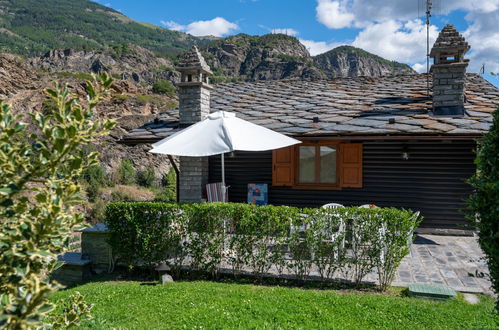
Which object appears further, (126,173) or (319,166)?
(126,173)

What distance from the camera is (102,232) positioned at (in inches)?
248

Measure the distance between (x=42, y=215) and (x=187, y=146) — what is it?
4.76m

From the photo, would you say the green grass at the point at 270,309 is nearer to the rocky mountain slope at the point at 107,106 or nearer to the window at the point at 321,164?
the window at the point at 321,164

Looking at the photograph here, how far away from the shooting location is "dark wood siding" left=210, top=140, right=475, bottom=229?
864 cm

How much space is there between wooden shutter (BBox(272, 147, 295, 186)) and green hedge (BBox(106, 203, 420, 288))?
3.99m

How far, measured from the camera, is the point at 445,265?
6.33m

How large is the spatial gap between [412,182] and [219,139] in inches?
217

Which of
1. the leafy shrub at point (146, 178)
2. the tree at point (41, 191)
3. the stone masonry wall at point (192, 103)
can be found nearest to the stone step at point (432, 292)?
the tree at point (41, 191)

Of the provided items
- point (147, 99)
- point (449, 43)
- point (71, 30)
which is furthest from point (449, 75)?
point (71, 30)

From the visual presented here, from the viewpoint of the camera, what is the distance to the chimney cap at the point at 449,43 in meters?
8.70

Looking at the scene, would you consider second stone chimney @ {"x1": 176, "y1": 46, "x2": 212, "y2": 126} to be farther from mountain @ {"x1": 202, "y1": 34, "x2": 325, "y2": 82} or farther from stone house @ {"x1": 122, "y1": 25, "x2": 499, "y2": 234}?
mountain @ {"x1": 202, "y1": 34, "x2": 325, "y2": 82}

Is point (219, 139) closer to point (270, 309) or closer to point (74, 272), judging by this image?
point (270, 309)

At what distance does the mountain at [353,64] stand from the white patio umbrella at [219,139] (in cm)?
6954

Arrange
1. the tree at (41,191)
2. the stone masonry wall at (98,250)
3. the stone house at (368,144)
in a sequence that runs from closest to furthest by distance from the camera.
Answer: the tree at (41,191) → the stone masonry wall at (98,250) → the stone house at (368,144)
